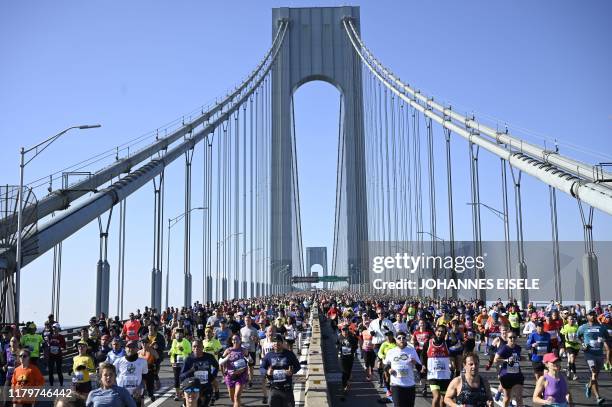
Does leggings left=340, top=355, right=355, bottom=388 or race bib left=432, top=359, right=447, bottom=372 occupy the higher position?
race bib left=432, top=359, right=447, bottom=372

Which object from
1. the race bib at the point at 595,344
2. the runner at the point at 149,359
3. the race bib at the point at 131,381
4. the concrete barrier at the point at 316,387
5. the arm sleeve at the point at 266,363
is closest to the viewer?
the concrete barrier at the point at 316,387

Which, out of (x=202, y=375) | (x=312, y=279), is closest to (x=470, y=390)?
(x=202, y=375)

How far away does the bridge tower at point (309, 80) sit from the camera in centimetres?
9950

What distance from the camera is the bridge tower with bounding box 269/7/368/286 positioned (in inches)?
3917

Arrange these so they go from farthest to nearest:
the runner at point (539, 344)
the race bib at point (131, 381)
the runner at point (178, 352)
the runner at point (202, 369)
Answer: the runner at point (539, 344) < the runner at point (178, 352) < the runner at point (202, 369) < the race bib at point (131, 381)

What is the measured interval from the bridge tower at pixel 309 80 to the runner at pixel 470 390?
296ft

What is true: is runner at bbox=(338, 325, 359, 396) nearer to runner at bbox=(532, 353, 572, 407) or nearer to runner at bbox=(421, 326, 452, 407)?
runner at bbox=(421, 326, 452, 407)

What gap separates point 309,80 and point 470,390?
322 ft

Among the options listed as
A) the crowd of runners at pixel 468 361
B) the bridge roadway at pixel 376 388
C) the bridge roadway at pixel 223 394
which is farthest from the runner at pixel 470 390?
the bridge roadway at pixel 223 394

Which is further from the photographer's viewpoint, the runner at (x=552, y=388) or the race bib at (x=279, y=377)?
the race bib at (x=279, y=377)

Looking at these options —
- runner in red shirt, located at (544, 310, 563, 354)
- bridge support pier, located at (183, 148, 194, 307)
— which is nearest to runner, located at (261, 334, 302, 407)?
runner in red shirt, located at (544, 310, 563, 354)

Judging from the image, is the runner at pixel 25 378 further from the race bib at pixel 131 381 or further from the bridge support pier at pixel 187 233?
the bridge support pier at pixel 187 233

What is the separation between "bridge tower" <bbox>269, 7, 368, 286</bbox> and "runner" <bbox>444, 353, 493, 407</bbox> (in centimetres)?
9021

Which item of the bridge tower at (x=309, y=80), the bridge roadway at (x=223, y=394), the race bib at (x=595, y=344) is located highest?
the bridge tower at (x=309, y=80)
